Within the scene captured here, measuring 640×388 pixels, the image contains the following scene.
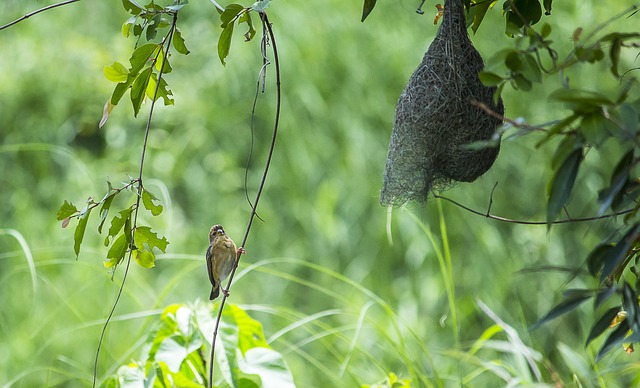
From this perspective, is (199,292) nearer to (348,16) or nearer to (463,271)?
(463,271)

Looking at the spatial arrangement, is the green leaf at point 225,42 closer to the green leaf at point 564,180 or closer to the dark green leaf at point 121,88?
the dark green leaf at point 121,88

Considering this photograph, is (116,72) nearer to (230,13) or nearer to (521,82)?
(230,13)

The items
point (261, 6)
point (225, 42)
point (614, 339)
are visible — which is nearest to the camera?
point (614, 339)

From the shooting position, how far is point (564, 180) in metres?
0.82

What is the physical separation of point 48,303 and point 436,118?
2.43 meters

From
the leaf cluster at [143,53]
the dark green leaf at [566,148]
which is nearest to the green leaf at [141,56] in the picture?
the leaf cluster at [143,53]

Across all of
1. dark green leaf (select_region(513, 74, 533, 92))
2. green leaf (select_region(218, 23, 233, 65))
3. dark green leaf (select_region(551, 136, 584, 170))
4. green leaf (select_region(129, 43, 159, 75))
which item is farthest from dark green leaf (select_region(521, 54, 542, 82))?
green leaf (select_region(129, 43, 159, 75))

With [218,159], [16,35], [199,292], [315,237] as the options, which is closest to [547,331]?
[315,237]

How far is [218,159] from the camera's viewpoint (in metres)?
3.99

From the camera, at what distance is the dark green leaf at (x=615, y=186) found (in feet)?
2.57

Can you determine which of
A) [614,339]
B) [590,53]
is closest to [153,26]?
[590,53]

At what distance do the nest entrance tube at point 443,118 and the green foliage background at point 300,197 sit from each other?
57.4 inches

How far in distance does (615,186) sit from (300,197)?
3002mm

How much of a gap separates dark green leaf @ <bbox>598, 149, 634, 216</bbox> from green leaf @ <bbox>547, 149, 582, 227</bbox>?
3cm
